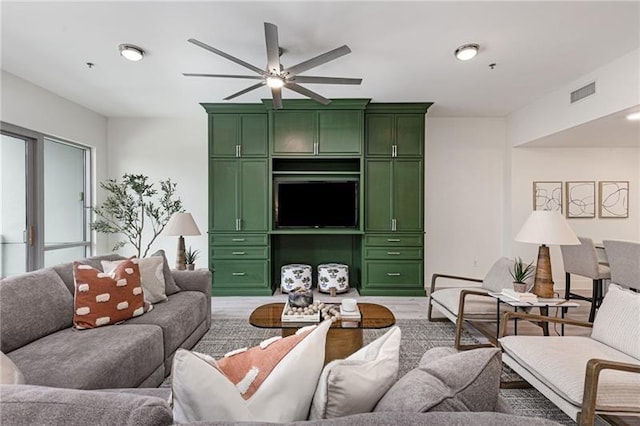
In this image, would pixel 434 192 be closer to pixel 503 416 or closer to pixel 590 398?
pixel 590 398

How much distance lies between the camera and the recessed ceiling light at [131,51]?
2785mm

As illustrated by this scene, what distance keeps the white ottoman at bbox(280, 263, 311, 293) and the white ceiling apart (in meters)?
2.45

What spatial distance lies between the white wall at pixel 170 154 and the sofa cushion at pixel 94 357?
3.02 metres

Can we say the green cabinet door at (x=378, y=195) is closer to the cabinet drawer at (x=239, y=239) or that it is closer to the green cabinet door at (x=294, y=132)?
the green cabinet door at (x=294, y=132)

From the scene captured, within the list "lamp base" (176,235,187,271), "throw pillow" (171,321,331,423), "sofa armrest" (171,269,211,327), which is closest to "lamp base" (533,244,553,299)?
"throw pillow" (171,321,331,423)

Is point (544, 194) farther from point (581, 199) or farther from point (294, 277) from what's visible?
point (294, 277)

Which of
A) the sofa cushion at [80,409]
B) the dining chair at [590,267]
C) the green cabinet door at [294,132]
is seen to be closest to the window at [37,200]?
the green cabinet door at [294,132]

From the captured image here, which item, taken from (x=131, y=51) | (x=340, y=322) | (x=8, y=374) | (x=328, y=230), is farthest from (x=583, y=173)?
(x=8, y=374)

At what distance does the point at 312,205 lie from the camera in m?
4.52

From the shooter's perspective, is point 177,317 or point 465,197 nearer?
point 177,317

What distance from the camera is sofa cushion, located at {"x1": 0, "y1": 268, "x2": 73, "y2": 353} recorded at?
5.68 feet

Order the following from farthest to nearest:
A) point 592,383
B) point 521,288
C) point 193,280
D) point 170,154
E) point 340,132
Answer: point 170,154 < point 340,132 < point 193,280 < point 521,288 < point 592,383

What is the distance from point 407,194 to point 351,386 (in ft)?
12.8

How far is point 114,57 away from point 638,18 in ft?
14.8
